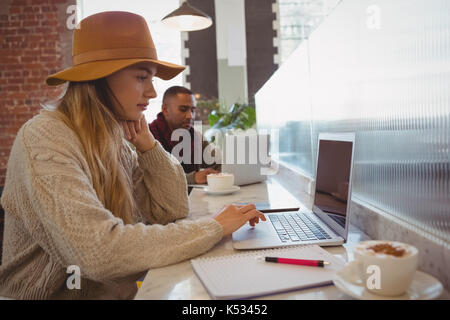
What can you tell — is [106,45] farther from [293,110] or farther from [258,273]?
[293,110]

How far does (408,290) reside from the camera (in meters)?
0.57

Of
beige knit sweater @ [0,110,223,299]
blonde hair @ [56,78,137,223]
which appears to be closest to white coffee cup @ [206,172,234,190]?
blonde hair @ [56,78,137,223]

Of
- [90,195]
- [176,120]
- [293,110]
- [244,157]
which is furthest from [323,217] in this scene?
[176,120]

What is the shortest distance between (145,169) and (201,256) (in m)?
0.59

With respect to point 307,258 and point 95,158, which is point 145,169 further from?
point 307,258

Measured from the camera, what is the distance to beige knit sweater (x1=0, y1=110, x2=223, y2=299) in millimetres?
718

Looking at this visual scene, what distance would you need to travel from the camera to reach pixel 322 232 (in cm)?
94

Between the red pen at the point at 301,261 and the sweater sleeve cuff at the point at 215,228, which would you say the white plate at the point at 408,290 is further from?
the sweater sleeve cuff at the point at 215,228

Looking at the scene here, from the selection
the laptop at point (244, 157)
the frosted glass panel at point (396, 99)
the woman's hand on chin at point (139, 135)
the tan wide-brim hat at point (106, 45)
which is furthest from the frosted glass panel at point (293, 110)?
the tan wide-brim hat at point (106, 45)

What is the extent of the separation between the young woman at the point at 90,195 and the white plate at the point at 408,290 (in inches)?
13.5

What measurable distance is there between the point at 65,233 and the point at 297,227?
62 cm

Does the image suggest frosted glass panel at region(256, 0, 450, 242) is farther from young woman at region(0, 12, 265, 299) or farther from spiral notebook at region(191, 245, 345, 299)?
young woman at region(0, 12, 265, 299)

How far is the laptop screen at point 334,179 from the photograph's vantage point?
0.90 metres

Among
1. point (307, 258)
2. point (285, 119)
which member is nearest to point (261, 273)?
point (307, 258)
